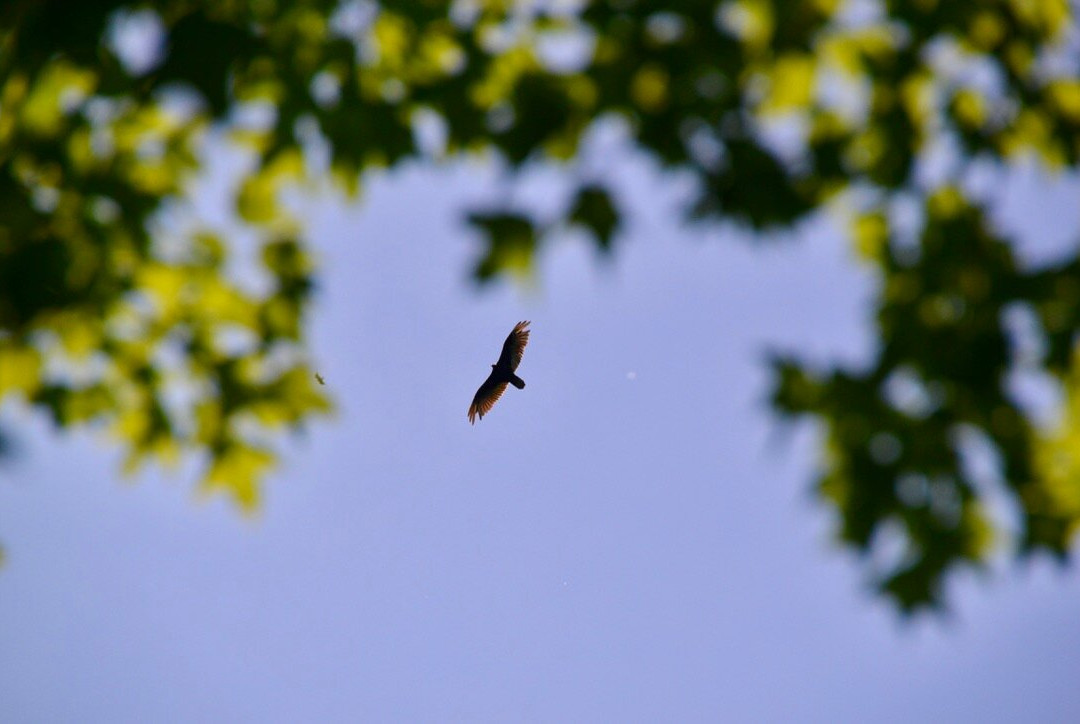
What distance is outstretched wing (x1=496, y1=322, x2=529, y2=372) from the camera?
704 cm

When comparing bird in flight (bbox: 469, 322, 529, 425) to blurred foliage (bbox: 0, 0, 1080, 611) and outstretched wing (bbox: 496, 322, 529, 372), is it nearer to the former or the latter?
outstretched wing (bbox: 496, 322, 529, 372)

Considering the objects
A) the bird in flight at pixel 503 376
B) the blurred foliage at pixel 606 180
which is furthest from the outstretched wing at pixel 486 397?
the blurred foliage at pixel 606 180

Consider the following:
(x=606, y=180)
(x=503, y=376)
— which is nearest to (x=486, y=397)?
(x=503, y=376)

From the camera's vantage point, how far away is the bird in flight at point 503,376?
23.2ft

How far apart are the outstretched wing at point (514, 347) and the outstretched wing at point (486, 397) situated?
0.21 meters

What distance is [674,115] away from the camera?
3074mm

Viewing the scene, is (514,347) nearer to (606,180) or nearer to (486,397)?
(486,397)

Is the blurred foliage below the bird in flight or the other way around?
below

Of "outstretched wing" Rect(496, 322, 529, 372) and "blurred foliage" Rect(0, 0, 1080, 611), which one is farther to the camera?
"outstretched wing" Rect(496, 322, 529, 372)

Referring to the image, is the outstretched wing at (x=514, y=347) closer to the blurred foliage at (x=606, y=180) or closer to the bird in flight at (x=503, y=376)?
the bird in flight at (x=503, y=376)

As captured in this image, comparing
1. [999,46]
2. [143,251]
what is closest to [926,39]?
[999,46]

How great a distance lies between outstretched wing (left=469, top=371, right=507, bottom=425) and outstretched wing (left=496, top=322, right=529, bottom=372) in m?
0.21

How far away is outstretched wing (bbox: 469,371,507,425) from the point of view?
24.2ft

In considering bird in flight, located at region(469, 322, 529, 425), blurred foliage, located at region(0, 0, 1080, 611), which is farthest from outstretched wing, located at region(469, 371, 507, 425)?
blurred foliage, located at region(0, 0, 1080, 611)
